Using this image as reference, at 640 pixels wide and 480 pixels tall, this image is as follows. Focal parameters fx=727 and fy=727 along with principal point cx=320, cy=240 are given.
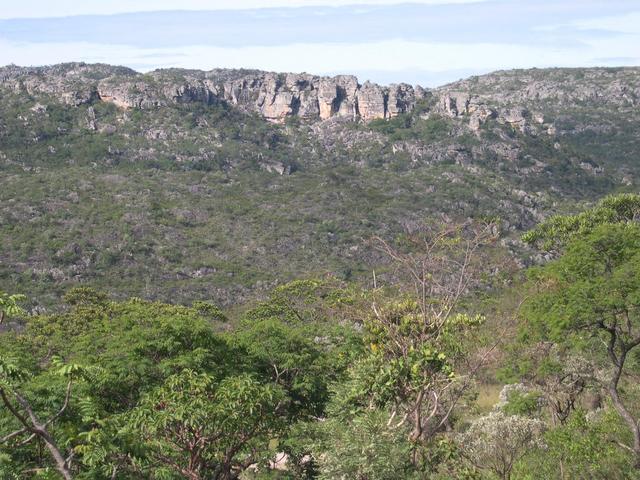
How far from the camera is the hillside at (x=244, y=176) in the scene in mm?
89188

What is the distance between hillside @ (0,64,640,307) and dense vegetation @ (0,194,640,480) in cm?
5384

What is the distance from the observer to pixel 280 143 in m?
165

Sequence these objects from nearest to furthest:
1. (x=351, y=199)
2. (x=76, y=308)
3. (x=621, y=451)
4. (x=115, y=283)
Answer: (x=621, y=451)
(x=76, y=308)
(x=115, y=283)
(x=351, y=199)

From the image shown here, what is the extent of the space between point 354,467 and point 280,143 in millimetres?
154912

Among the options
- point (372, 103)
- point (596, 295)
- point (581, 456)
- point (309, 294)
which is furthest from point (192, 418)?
point (372, 103)

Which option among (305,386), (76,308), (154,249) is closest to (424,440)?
(305,386)

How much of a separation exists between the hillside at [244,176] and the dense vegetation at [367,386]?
53.8 m

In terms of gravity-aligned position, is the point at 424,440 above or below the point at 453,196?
above

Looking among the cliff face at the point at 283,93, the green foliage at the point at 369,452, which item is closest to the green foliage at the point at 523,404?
the green foliage at the point at 369,452

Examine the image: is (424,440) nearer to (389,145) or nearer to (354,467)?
(354,467)

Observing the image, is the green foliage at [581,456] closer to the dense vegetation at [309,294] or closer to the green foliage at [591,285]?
the dense vegetation at [309,294]

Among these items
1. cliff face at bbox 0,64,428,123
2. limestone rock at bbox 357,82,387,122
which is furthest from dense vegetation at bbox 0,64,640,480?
limestone rock at bbox 357,82,387,122

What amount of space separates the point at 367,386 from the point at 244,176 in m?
123

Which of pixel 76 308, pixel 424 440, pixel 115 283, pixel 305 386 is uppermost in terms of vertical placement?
pixel 424 440
